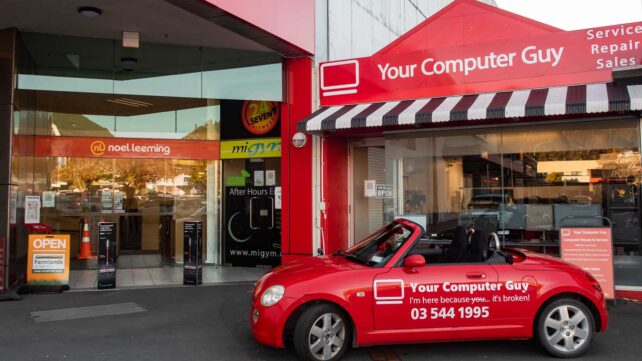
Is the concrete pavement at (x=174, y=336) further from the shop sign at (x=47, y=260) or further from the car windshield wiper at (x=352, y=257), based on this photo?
the car windshield wiper at (x=352, y=257)

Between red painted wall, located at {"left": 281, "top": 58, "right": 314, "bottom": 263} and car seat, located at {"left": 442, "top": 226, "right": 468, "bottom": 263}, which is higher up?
red painted wall, located at {"left": 281, "top": 58, "right": 314, "bottom": 263}

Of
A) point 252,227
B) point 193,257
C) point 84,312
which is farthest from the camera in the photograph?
point 252,227

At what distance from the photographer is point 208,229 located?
41.2 feet

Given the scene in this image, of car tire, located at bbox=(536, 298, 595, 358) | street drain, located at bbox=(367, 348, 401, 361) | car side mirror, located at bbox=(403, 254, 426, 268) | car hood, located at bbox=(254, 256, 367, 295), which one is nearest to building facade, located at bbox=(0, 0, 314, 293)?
car hood, located at bbox=(254, 256, 367, 295)

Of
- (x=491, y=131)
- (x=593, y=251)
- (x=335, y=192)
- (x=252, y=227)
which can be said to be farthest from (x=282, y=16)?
(x=593, y=251)

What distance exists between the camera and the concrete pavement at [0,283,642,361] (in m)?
5.34

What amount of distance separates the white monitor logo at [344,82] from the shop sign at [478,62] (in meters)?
0.02

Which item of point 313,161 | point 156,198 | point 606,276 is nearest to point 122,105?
point 156,198

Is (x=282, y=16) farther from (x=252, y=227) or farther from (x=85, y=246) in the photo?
(x=85, y=246)

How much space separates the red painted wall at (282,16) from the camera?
832 centimetres

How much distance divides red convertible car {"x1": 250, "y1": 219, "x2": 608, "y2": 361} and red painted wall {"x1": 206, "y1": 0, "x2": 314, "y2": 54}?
4811 millimetres

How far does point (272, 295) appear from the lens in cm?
504

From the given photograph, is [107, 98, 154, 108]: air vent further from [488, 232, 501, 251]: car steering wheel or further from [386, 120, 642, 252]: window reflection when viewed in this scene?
[488, 232, 501, 251]: car steering wheel

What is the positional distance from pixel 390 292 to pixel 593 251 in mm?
4084
